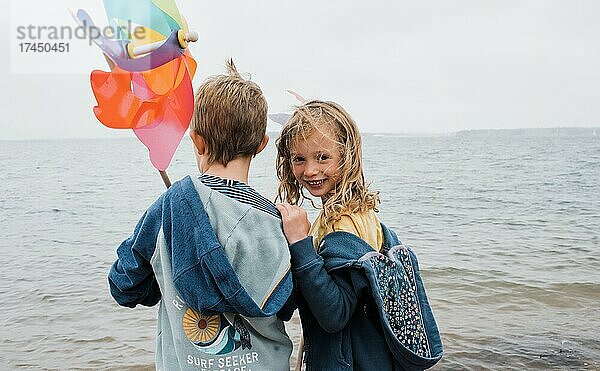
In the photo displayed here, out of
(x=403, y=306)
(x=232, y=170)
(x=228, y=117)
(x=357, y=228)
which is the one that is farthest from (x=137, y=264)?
(x=403, y=306)

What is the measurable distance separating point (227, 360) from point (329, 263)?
0.45m

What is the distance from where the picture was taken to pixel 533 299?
276 inches

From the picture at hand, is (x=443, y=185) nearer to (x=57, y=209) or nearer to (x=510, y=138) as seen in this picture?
(x=57, y=209)

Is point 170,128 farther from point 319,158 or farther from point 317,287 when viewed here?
point 317,287

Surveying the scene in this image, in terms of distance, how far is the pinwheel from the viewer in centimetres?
212

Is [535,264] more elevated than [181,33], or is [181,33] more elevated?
[181,33]

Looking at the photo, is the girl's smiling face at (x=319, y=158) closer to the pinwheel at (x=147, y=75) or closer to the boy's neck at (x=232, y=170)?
the boy's neck at (x=232, y=170)

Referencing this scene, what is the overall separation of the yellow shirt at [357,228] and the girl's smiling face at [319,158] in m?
0.13

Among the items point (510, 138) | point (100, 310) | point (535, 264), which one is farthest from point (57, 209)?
point (510, 138)

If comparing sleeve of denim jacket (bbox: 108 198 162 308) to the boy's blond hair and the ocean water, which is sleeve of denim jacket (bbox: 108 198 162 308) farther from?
the ocean water

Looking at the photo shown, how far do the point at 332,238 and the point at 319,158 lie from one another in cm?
32

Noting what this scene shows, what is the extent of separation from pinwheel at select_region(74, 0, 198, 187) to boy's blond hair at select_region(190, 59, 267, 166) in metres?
0.09

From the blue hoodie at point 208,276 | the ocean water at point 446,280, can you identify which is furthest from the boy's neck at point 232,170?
the ocean water at point 446,280

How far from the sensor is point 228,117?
2.08m
